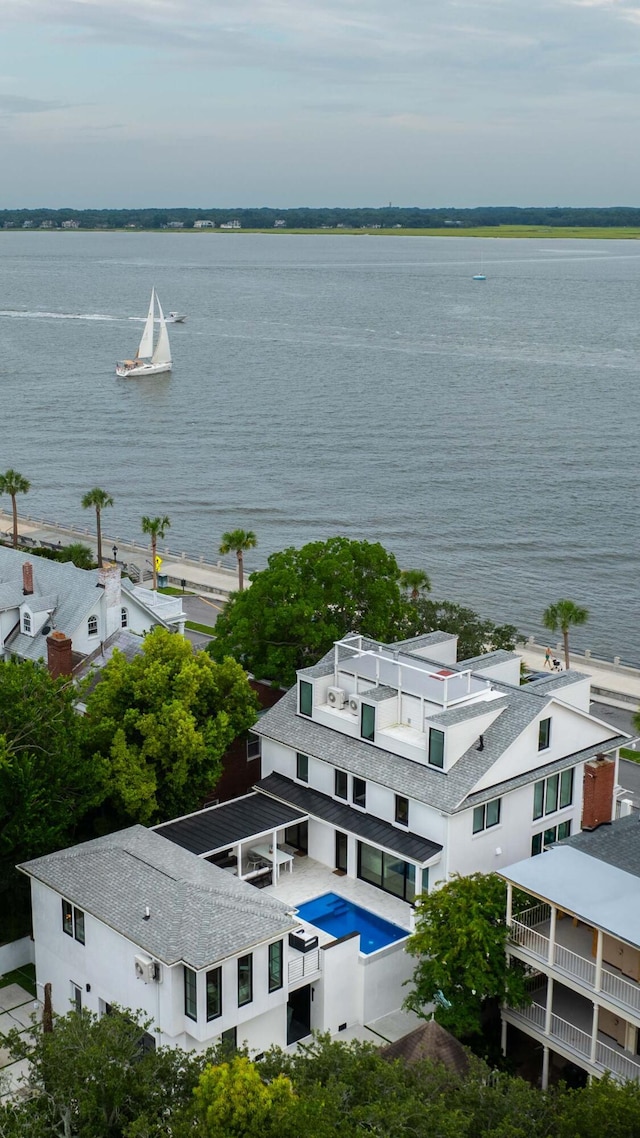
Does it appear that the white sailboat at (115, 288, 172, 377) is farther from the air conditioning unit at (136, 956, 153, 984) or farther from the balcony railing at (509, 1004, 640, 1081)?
the balcony railing at (509, 1004, 640, 1081)

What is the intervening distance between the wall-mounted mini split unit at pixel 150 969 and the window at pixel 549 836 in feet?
43.9

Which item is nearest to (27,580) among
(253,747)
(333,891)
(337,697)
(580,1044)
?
(253,747)

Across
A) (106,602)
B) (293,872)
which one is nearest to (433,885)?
(293,872)

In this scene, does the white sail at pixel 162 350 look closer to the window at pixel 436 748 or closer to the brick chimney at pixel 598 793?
the window at pixel 436 748

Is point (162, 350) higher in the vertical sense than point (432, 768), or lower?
higher

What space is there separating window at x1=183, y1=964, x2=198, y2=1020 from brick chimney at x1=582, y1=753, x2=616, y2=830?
12.2 m

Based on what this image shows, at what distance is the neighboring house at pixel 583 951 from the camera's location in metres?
28.9

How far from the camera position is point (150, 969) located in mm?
29641

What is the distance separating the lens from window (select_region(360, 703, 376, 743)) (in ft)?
124

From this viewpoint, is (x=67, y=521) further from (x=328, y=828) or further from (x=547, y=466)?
(x=328, y=828)

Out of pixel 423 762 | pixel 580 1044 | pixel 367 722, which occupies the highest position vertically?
pixel 367 722

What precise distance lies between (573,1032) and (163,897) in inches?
426

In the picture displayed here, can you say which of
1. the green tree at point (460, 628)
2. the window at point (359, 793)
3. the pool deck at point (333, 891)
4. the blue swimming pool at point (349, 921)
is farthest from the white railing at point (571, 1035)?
the green tree at point (460, 628)

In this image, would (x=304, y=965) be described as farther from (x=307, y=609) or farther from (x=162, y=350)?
(x=162, y=350)
